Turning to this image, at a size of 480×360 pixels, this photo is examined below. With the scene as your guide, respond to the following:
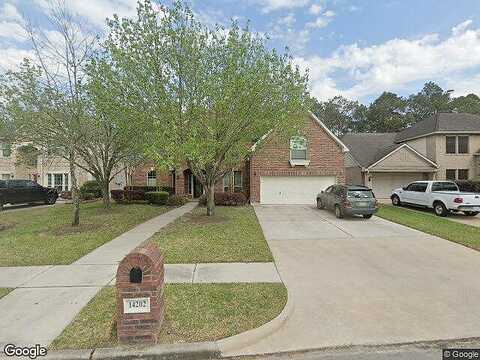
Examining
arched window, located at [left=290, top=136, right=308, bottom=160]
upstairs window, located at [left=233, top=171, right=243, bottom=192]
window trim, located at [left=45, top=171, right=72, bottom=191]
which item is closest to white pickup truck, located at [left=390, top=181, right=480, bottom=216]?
arched window, located at [left=290, top=136, right=308, bottom=160]

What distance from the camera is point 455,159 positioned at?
24.5 m

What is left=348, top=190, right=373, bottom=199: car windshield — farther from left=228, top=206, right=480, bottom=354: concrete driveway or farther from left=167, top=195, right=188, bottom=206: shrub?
left=167, top=195, right=188, bottom=206: shrub

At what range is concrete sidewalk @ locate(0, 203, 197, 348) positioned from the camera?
13.0 ft

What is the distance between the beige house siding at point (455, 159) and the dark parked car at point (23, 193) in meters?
29.3

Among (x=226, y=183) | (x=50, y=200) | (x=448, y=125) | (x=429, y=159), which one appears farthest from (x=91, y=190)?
(x=448, y=125)

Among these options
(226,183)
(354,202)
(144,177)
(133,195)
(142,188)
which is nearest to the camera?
(354,202)

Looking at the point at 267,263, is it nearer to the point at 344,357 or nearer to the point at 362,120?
the point at 344,357

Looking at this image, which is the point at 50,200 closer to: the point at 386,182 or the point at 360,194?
the point at 360,194

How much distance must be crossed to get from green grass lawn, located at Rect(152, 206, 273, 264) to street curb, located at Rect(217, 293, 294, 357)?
2.94 m

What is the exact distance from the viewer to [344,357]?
3490mm

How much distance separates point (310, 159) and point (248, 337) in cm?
1679

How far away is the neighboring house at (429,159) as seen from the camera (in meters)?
23.3

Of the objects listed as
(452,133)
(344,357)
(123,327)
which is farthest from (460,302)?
(452,133)

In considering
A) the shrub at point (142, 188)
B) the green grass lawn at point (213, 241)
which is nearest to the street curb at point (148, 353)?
the green grass lawn at point (213, 241)
